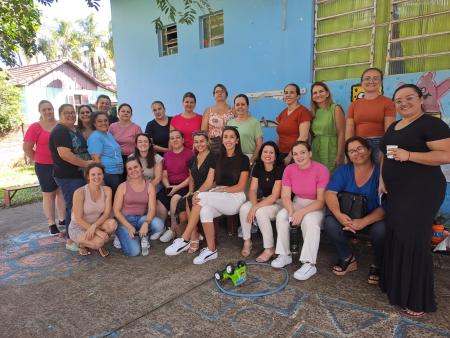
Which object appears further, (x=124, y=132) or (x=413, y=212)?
(x=124, y=132)

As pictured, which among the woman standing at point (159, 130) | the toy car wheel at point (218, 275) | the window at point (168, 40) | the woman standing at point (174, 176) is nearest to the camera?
the toy car wheel at point (218, 275)

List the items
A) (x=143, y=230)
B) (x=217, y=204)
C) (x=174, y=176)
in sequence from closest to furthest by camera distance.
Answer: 1. (x=217, y=204)
2. (x=143, y=230)
3. (x=174, y=176)

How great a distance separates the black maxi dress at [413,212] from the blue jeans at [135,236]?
2.70 m

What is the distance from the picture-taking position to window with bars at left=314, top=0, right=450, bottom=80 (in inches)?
167

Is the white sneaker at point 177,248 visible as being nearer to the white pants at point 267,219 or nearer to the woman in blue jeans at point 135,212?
the woman in blue jeans at point 135,212

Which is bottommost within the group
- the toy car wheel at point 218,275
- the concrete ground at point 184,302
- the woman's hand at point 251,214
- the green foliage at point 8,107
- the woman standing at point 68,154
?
the concrete ground at point 184,302

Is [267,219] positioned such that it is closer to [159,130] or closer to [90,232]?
[90,232]

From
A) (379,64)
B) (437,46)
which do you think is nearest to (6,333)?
(379,64)

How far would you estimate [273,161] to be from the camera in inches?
145

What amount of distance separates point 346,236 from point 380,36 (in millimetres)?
3248

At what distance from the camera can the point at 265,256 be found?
3.50 m

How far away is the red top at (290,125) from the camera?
3903 mm

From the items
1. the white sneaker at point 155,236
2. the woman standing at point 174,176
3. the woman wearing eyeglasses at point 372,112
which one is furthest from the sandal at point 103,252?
the woman wearing eyeglasses at point 372,112

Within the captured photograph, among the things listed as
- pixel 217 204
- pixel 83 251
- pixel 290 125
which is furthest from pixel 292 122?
pixel 83 251
